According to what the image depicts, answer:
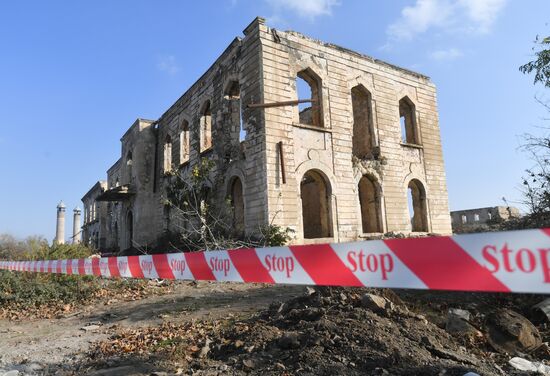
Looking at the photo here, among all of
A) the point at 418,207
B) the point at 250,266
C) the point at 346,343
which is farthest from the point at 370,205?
the point at 250,266

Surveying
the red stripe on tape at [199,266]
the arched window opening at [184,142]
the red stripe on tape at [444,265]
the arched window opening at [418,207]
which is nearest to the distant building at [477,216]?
the arched window opening at [418,207]

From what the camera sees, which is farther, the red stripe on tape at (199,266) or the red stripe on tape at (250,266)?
the red stripe on tape at (199,266)

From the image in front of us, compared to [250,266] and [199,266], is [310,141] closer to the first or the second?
[199,266]

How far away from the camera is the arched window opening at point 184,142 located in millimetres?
17219

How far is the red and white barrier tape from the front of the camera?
200cm

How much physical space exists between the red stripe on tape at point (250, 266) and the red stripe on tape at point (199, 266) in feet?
1.82

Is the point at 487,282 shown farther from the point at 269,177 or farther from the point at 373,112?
the point at 373,112

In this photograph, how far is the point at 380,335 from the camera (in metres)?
4.13

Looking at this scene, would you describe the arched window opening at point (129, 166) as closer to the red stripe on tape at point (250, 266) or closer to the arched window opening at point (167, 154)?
the arched window opening at point (167, 154)

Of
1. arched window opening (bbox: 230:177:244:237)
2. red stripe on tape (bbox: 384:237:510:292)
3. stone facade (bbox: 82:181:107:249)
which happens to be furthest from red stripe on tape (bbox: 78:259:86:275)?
stone facade (bbox: 82:181:107:249)

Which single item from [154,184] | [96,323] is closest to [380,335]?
Answer: [96,323]

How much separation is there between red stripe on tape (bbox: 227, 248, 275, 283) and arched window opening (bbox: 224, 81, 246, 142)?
31.3ft

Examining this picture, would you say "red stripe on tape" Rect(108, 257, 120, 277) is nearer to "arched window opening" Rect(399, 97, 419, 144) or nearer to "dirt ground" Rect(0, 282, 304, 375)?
"dirt ground" Rect(0, 282, 304, 375)

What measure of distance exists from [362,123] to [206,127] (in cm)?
617
